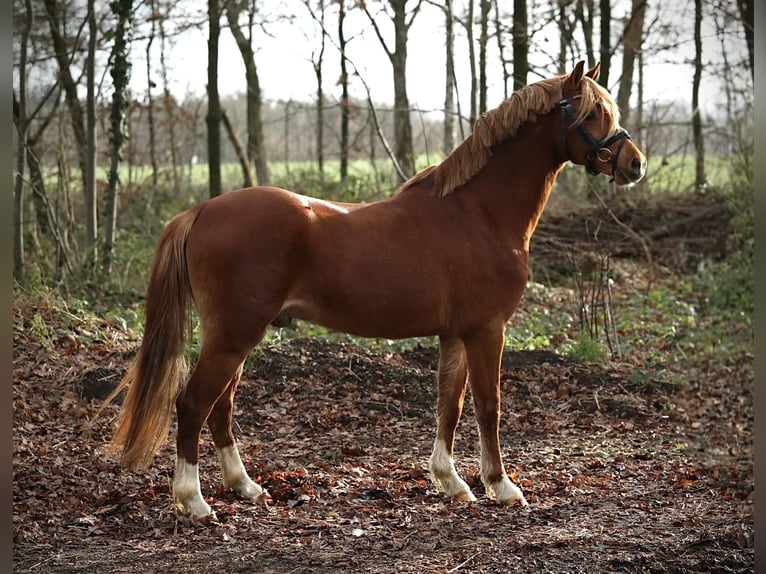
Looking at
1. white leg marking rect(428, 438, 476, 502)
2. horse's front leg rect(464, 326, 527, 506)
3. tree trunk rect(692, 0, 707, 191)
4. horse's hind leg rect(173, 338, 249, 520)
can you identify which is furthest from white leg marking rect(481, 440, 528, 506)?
tree trunk rect(692, 0, 707, 191)

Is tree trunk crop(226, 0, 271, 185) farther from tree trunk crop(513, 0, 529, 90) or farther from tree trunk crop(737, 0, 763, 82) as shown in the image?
tree trunk crop(737, 0, 763, 82)

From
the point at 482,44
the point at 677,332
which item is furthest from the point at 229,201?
the point at 482,44

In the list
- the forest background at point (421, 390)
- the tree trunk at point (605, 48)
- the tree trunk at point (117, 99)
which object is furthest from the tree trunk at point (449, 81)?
the tree trunk at point (117, 99)

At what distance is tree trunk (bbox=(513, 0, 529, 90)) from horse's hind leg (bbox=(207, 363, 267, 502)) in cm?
684

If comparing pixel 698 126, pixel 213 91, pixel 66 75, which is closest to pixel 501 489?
pixel 213 91

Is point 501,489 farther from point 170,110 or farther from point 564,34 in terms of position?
point 170,110

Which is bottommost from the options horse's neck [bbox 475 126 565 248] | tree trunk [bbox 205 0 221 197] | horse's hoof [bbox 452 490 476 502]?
horse's hoof [bbox 452 490 476 502]

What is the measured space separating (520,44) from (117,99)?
17.0ft

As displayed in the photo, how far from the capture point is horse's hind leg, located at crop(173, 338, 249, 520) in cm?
429

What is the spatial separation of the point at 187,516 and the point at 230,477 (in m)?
0.47

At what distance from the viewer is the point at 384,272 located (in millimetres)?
4543

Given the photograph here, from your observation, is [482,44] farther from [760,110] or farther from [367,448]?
[760,110]

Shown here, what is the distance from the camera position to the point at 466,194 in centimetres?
485

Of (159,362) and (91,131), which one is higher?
(91,131)
